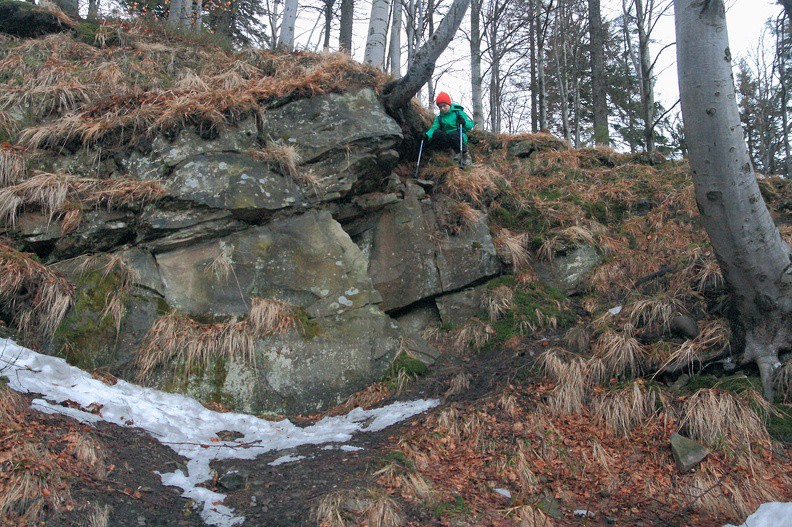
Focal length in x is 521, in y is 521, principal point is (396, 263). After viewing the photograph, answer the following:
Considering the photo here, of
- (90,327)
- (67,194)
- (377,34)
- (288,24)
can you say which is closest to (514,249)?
(377,34)

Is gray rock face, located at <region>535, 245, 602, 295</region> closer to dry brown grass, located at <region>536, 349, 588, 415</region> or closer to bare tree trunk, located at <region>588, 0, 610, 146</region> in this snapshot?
dry brown grass, located at <region>536, 349, 588, 415</region>

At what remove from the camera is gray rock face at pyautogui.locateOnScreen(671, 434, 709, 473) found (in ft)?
13.4

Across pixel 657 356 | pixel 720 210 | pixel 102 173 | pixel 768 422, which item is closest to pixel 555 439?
pixel 657 356

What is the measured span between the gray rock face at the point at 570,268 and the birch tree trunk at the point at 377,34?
4.48 m

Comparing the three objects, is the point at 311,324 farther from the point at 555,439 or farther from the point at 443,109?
the point at 443,109

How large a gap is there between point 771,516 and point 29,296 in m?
6.67

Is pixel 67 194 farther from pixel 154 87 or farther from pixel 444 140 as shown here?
pixel 444 140

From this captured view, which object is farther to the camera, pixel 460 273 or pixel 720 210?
pixel 460 273

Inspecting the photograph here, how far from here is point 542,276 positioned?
732 cm

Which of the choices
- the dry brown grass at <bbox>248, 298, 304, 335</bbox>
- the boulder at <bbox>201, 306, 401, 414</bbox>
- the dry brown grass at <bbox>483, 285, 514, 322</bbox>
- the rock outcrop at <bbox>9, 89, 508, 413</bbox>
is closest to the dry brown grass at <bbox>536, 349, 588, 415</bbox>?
the dry brown grass at <bbox>483, 285, 514, 322</bbox>

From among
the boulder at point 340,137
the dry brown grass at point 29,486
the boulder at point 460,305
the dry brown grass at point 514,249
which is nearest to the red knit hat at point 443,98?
the boulder at point 340,137

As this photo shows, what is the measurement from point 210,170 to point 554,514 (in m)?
5.24

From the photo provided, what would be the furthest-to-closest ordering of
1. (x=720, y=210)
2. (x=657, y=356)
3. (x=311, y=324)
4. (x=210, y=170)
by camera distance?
(x=210, y=170)
(x=311, y=324)
(x=657, y=356)
(x=720, y=210)

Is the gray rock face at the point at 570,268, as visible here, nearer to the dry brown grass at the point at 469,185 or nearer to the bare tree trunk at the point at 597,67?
the dry brown grass at the point at 469,185
